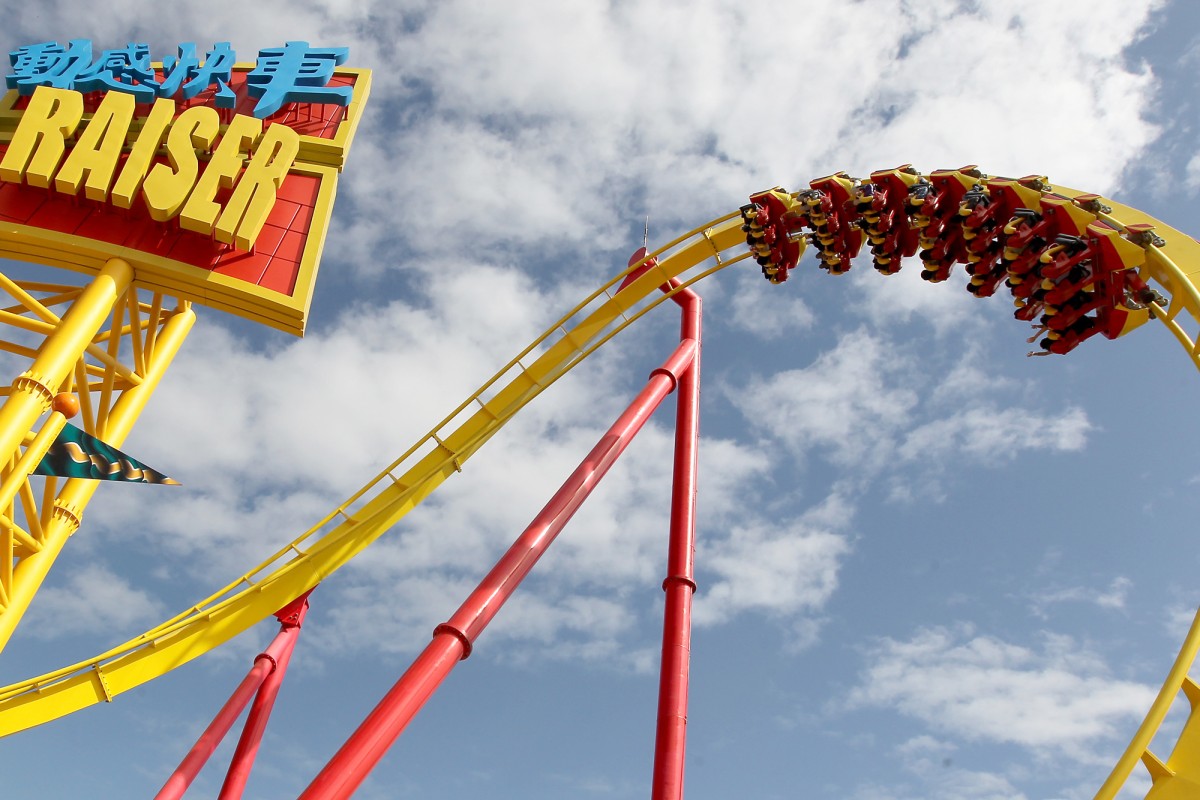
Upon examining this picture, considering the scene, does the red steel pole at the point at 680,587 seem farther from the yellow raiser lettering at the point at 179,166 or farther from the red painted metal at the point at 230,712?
the yellow raiser lettering at the point at 179,166

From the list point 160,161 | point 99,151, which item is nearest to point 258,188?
point 160,161

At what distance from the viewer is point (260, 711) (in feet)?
26.0

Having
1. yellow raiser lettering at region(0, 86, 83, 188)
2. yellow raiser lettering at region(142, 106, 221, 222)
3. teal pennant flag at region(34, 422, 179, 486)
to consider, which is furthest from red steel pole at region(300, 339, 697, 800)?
yellow raiser lettering at region(0, 86, 83, 188)

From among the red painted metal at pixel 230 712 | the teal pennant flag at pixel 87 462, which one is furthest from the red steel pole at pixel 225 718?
the teal pennant flag at pixel 87 462

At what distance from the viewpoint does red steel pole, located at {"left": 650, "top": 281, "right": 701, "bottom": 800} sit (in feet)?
21.6

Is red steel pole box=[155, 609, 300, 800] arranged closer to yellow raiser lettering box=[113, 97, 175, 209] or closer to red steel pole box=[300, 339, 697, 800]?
red steel pole box=[300, 339, 697, 800]

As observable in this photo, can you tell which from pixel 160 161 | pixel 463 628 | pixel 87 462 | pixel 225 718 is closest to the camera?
pixel 463 628

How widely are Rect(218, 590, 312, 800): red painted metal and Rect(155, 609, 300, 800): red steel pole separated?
0.03 metres

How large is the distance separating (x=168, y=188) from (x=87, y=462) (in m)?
2.30

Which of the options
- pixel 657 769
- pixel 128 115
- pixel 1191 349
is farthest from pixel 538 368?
pixel 1191 349

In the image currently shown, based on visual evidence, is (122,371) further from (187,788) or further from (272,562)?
(187,788)

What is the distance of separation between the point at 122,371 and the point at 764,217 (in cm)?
573

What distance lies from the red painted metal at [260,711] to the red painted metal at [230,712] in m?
0.01

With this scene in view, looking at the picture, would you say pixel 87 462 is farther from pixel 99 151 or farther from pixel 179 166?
pixel 99 151
